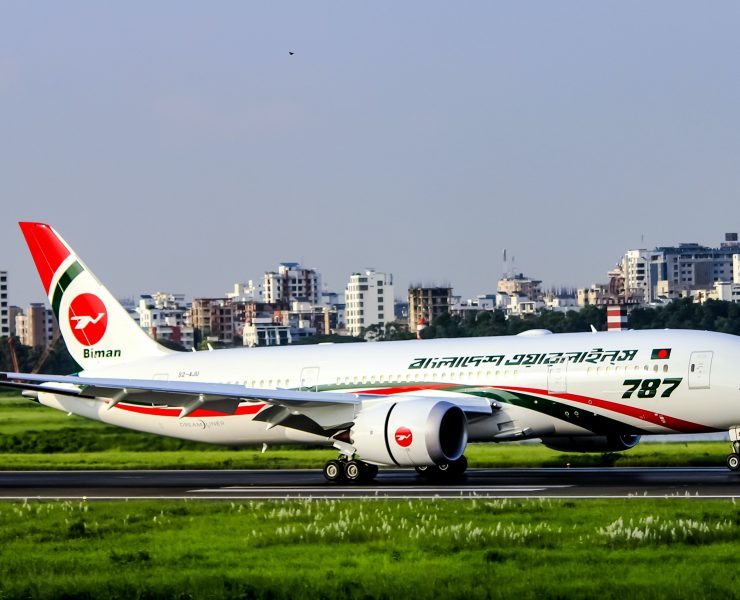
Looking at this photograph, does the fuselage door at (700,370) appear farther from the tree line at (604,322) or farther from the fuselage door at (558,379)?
the tree line at (604,322)

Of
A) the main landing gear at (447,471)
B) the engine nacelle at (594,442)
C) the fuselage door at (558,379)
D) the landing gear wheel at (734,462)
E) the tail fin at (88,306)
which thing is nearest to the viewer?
the landing gear wheel at (734,462)

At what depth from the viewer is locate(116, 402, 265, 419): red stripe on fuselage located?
3912cm

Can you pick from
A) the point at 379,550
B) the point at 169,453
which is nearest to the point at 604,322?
the point at 169,453

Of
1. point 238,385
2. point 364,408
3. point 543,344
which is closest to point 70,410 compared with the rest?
point 238,385

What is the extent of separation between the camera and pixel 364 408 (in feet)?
119

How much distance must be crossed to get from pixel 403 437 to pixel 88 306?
1446 cm

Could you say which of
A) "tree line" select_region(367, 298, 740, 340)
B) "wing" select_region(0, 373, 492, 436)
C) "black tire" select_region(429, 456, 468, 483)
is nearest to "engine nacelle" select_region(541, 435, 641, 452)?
"black tire" select_region(429, 456, 468, 483)

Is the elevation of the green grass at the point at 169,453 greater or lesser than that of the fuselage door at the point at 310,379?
lesser

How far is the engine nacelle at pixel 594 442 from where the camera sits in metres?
36.8

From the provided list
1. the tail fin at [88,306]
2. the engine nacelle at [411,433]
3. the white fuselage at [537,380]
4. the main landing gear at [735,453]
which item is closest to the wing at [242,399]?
the white fuselage at [537,380]

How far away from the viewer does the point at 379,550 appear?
19.9 m

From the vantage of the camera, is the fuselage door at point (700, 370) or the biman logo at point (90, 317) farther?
the biman logo at point (90, 317)

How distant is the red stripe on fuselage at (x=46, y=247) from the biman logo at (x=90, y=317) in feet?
4.00

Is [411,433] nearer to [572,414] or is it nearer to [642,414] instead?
[572,414]
